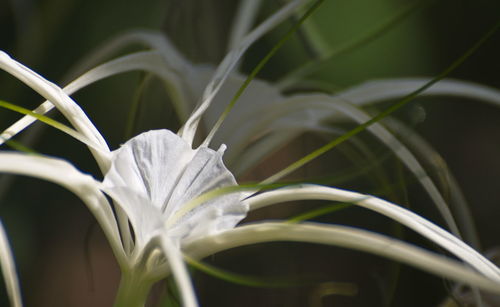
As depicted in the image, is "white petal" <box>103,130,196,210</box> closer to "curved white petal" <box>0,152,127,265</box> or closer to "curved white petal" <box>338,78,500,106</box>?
"curved white petal" <box>0,152,127,265</box>

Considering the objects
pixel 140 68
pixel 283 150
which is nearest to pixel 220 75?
pixel 140 68

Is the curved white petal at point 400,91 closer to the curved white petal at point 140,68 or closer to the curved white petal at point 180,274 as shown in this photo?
the curved white petal at point 140,68

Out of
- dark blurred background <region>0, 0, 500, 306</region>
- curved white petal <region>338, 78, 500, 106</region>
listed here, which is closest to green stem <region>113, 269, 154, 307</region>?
curved white petal <region>338, 78, 500, 106</region>

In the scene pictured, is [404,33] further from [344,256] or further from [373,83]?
[373,83]

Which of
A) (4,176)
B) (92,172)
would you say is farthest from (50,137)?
(4,176)

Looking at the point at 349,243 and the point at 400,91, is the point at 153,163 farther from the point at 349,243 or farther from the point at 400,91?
the point at 400,91

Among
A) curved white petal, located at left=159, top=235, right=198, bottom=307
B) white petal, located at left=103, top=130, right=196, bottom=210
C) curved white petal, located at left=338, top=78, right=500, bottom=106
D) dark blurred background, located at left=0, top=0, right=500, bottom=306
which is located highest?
dark blurred background, located at left=0, top=0, right=500, bottom=306

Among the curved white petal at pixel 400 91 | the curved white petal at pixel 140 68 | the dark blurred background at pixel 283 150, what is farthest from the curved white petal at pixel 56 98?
the dark blurred background at pixel 283 150
